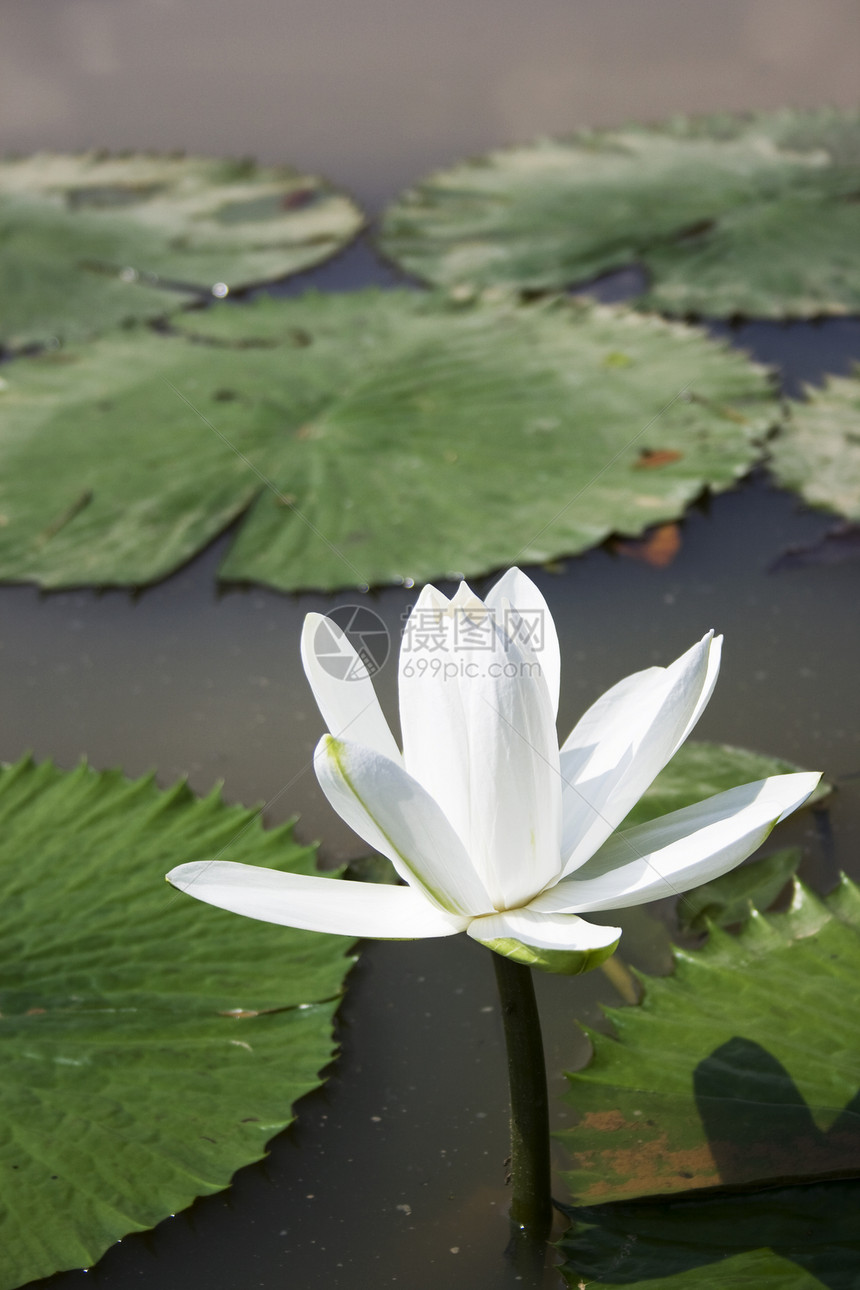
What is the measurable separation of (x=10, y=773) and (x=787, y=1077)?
83 centimetres

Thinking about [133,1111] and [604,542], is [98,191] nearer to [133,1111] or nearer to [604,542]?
[604,542]

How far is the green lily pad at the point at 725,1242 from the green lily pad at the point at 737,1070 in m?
0.01

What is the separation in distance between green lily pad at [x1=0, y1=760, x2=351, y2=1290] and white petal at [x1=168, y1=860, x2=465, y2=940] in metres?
0.28

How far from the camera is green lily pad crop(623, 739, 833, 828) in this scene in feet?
3.45

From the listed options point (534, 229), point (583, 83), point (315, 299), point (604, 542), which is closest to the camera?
point (604, 542)

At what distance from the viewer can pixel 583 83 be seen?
3.16 meters

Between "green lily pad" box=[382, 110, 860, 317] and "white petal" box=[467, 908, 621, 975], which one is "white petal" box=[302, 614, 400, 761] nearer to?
"white petal" box=[467, 908, 621, 975]

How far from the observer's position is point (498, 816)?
622 mm

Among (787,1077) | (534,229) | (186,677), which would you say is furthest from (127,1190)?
(534,229)

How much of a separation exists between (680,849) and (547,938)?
0.09 meters

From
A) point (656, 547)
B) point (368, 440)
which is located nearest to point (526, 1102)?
point (656, 547)

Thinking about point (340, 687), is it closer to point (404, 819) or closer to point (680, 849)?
point (404, 819)

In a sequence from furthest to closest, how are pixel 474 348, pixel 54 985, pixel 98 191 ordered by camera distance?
pixel 98 191 < pixel 474 348 < pixel 54 985

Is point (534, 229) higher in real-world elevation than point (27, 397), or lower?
higher
